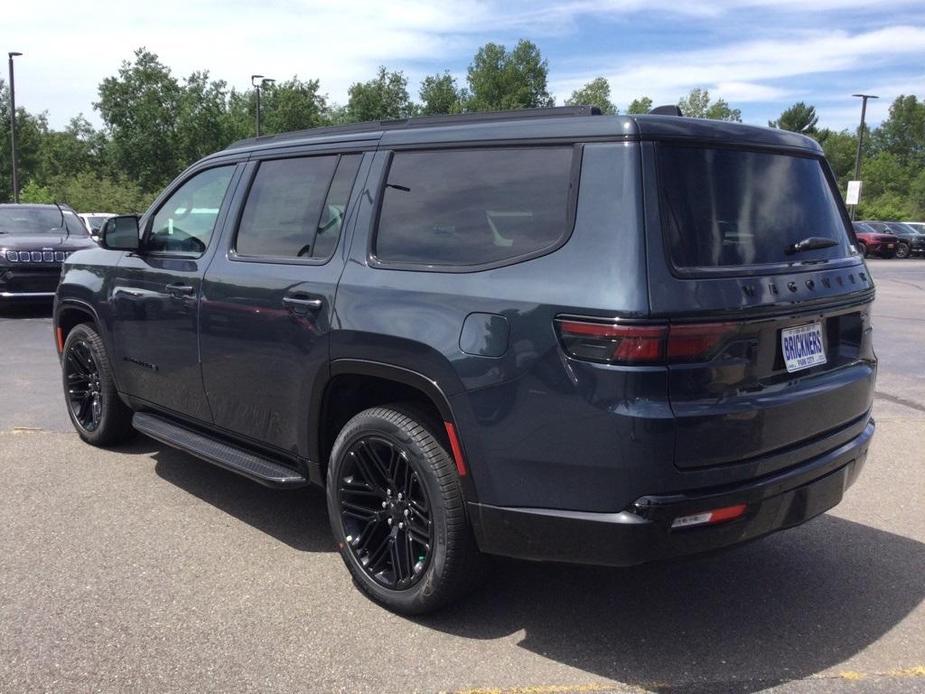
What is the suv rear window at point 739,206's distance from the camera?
277 cm

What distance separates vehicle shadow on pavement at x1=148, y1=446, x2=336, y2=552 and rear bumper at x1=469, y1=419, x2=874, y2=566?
1.41 m

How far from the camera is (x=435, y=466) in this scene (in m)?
3.07

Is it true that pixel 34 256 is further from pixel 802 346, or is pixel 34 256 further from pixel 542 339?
pixel 802 346

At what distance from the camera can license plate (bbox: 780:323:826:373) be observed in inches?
116

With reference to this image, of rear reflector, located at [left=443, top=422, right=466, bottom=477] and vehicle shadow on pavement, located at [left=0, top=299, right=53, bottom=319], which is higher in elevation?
rear reflector, located at [left=443, top=422, right=466, bottom=477]

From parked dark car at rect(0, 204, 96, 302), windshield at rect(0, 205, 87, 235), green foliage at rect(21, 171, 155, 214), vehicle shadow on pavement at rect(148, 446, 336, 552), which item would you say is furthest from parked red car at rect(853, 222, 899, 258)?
vehicle shadow on pavement at rect(148, 446, 336, 552)

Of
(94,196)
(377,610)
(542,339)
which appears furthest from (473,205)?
(94,196)

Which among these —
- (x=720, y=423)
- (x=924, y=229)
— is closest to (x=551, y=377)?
(x=720, y=423)

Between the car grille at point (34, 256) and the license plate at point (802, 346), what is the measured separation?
35.5 ft

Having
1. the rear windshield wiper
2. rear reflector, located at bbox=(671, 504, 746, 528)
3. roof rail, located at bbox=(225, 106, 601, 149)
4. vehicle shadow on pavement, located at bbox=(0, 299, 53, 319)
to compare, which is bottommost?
vehicle shadow on pavement, located at bbox=(0, 299, 53, 319)

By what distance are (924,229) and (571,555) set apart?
145 feet

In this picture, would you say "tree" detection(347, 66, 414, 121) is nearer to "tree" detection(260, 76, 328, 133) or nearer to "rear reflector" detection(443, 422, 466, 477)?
"tree" detection(260, 76, 328, 133)

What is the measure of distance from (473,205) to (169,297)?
2.03 meters

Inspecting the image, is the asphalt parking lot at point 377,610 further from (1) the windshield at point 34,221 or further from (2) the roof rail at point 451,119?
(1) the windshield at point 34,221
